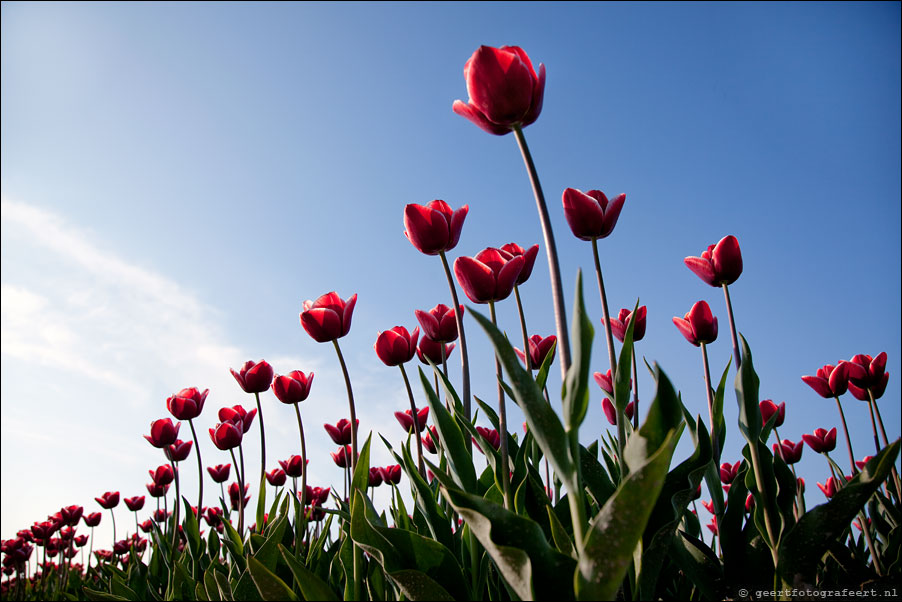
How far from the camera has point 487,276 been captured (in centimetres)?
182

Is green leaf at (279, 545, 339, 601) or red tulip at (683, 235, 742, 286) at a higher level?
red tulip at (683, 235, 742, 286)

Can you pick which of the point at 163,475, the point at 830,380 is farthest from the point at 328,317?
the point at 163,475

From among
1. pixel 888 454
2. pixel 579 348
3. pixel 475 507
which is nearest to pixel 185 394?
pixel 475 507

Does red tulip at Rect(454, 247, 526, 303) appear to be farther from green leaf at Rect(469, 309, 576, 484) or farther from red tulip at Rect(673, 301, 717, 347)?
red tulip at Rect(673, 301, 717, 347)

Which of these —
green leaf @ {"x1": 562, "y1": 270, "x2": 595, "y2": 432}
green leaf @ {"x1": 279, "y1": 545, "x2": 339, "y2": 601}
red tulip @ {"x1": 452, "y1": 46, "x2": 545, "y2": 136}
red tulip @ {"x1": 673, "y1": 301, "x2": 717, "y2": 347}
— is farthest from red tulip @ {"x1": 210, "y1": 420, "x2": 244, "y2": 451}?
green leaf @ {"x1": 562, "y1": 270, "x2": 595, "y2": 432}

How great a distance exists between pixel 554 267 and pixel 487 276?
55 centimetres

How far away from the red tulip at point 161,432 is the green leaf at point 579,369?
366 cm

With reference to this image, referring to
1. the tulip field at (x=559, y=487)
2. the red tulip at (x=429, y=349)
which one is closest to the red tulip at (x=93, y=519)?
the tulip field at (x=559, y=487)

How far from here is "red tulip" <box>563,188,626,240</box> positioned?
195cm

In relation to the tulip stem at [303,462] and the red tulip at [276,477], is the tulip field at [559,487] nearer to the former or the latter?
the tulip stem at [303,462]

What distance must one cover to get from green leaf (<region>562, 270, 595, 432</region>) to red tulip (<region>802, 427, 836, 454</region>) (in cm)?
385

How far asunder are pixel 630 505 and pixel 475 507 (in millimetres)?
352

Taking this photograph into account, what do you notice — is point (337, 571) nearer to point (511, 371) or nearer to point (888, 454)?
point (511, 371)

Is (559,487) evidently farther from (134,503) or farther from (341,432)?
(134,503)
